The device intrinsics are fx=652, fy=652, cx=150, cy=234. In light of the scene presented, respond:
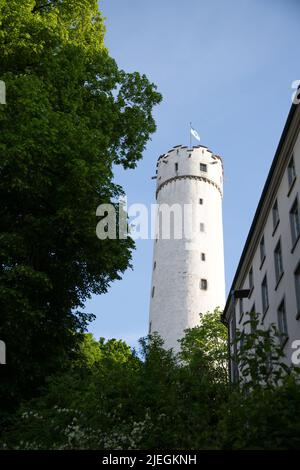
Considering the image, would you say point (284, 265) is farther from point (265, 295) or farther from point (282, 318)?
point (265, 295)

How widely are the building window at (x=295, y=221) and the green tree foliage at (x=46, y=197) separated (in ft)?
28.3

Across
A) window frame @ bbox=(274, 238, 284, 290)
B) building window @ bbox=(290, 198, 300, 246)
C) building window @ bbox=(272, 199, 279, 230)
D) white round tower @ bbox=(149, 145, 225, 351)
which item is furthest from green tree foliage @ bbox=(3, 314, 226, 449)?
white round tower @ bbox=(149, 145, 225, 351)

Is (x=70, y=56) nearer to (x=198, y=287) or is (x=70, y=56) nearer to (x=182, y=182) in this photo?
(x=198, y=287)

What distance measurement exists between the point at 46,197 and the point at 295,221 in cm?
1199

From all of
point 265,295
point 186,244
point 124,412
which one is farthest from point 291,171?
point 186,244

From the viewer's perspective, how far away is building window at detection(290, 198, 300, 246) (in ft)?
87.9

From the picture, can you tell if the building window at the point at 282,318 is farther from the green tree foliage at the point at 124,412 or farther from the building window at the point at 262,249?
the green tree foliage at the point at 124,412

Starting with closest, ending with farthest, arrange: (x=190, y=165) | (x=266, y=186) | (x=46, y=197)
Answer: (x=46, y=197), (x=266, y=186), (x=190, y=165)

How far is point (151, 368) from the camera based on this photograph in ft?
55.7

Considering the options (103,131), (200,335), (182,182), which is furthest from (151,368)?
(182,182)

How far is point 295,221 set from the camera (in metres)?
27.3

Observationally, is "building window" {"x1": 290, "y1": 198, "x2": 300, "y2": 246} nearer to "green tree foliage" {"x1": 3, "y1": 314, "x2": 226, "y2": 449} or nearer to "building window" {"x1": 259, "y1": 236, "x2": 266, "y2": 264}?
"building window" {"x1": 259, "y1": 236, "x2": 266, "y2": 264}
